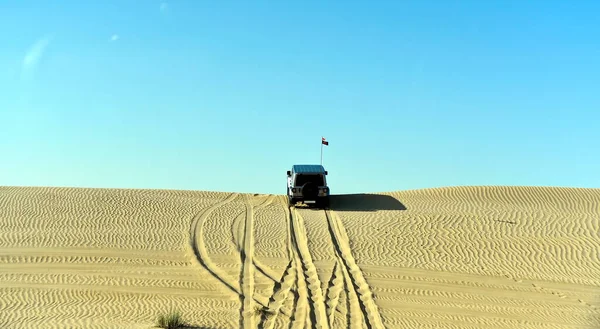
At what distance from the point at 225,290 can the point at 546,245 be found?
1324cm

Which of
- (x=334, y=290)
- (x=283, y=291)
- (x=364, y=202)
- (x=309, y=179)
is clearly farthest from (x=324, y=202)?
(x=283, y=291)

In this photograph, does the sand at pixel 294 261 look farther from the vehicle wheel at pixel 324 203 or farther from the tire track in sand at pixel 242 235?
the vehicle wheel at pixel 324 203

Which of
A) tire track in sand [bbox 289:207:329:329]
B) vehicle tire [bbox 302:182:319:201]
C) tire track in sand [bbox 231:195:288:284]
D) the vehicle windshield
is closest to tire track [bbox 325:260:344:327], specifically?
tire track in sand [bbox 289:207:329:329]

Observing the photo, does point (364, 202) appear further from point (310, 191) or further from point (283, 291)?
point (283, 291)

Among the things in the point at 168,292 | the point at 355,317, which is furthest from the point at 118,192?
the point at 355,317

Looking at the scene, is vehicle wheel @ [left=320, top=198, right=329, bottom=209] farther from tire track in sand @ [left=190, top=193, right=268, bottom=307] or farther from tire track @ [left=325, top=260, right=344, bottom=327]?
tire track @ [left=325, top=260, right=344, bottom=327]

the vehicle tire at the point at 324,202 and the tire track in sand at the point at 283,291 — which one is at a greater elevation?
the vehicle tire at the point at 324,202

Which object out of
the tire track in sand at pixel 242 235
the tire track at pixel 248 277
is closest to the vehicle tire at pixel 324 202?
the tire track in sand at pixel 242 235

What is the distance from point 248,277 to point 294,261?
2.34m

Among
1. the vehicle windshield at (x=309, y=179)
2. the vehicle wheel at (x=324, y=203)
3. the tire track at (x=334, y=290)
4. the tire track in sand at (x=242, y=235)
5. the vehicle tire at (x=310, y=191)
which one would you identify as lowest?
the tire track at (x=334, y=290)

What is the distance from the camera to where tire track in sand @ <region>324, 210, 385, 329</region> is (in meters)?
14.2

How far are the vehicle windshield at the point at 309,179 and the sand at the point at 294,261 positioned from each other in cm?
152

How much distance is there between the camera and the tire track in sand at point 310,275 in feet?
44.9

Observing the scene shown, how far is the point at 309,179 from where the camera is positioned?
96.6ft
